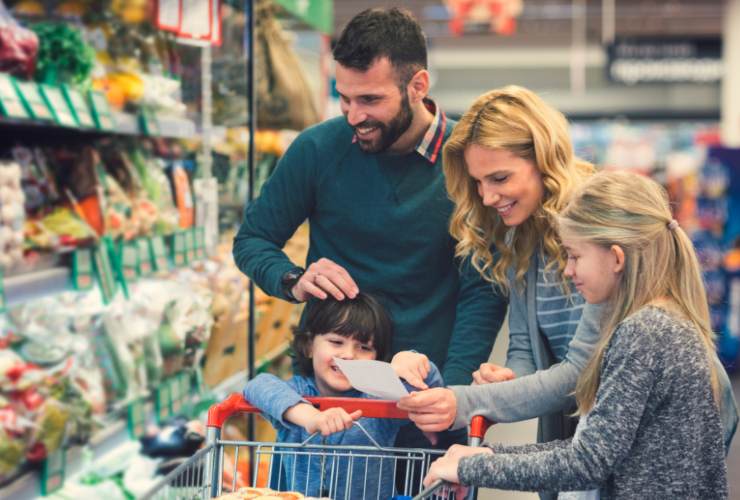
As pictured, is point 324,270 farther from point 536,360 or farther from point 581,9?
point 581,9

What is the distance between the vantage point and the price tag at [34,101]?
275 centimetres

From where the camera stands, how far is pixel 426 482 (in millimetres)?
1956

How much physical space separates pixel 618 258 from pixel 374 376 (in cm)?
51

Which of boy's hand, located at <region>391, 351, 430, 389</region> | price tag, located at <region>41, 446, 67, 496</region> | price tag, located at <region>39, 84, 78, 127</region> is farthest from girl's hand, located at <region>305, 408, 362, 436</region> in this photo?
price tag, located at <region>39, 84, 78, 127</region>

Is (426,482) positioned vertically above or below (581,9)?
below

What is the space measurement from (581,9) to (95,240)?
14.3 metres

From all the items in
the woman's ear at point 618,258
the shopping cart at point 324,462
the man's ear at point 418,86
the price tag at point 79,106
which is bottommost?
the shopping cart at point 324,462

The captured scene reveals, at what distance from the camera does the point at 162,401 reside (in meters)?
3.50

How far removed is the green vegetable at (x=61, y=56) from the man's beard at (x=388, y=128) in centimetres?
109

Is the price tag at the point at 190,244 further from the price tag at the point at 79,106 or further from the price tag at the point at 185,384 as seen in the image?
the price tag at the point at 79,106

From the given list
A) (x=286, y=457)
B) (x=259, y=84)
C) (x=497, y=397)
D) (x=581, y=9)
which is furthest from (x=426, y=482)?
(x=581, y=9)

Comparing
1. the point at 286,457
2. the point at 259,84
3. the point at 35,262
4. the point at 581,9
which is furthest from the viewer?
the point at 581,9

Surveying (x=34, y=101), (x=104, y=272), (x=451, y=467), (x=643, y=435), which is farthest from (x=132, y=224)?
(x=643, y=435)

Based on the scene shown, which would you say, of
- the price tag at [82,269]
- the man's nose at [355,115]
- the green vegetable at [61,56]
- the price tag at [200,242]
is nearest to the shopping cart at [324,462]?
the man's nose at [355,115]
